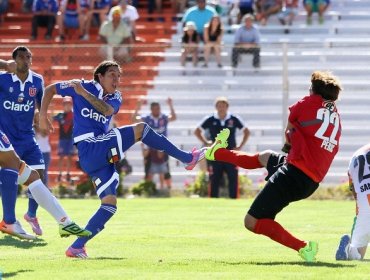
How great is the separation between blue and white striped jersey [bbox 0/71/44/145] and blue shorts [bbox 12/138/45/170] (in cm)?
6

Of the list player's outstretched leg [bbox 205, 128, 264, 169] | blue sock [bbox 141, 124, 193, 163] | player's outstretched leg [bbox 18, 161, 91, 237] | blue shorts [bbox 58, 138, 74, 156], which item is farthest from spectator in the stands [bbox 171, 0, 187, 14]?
player's outstretched leg [bbox 205, 128, 264, 169]

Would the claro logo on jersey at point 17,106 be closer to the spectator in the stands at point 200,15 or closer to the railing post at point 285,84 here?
the railing post at point 285,84

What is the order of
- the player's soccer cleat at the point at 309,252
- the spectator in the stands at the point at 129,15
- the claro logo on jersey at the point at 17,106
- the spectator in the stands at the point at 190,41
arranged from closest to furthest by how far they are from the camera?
the player's soccer cleat at the point at 309,252 < the claro logo on jersey at the point at 17,106 < the spectator in the stands at the point at 190,41 < the spectator in the stands at the point at 129,15

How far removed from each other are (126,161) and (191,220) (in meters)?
7.08

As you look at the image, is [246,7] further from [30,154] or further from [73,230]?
[73,230]

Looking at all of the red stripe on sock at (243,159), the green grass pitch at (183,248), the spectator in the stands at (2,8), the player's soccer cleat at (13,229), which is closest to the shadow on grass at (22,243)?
the green grass pitch at (183,248)

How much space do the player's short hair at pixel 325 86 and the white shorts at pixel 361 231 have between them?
4.23 ft

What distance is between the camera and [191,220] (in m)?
17.8

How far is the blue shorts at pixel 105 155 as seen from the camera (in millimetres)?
12367

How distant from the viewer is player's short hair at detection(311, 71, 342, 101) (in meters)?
11.6

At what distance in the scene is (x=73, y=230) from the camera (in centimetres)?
1218

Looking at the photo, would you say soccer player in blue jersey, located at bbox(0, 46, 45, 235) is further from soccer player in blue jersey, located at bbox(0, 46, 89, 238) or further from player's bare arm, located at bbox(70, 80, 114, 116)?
player's bare arm, located at bbox(70, 80, 114, 116)

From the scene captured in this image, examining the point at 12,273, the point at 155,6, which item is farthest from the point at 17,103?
the point at 155,6

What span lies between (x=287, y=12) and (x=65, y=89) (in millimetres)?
16479
